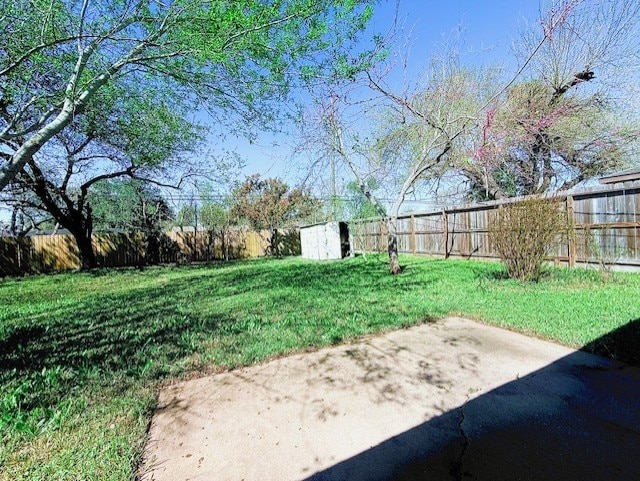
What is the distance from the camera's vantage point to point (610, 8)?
24.6 feet

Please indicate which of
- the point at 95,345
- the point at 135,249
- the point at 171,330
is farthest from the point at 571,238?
the point at 135,249

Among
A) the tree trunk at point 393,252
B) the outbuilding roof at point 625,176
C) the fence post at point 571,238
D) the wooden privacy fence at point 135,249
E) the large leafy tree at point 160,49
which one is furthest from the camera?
the wooden privacy fence at point 135,249

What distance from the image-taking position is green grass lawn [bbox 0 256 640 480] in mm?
1898

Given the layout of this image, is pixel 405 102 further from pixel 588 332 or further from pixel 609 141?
pixel 609 141

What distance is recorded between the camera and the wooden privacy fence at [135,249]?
1370 centimetres

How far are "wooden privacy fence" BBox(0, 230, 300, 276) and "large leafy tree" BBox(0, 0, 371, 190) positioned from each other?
1208 centimetres

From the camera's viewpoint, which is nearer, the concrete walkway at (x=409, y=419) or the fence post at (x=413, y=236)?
the concrete walkway at (x=409, y=419)

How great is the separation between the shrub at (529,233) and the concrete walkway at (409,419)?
3259 millimetres

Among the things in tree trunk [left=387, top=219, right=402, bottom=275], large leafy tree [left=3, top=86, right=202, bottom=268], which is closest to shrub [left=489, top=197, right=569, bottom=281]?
tree trunk [left=387, top=219, right=402, bottom=275]

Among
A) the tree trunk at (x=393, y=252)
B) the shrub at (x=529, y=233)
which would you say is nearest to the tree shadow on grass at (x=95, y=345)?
the tree trunk at (x=393, y=252)

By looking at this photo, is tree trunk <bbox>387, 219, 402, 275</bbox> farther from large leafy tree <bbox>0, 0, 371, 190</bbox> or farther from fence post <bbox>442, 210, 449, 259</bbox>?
large leafy tree <bbox>0, 0, 371, 190</bbox>

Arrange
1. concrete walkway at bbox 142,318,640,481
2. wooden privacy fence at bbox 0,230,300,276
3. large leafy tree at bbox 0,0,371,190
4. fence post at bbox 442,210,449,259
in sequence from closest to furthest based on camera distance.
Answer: concrete walkway at bbox 142,318,640,481 < large leafy tree at bbox 0,0,371,190 < fence post at bbox 442,210,449,259 < wooden privacy fence at bbox 0,230,300,276

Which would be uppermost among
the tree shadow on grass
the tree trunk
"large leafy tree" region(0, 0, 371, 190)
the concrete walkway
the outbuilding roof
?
"large leafy tree" region(0, 0, 371, 190)

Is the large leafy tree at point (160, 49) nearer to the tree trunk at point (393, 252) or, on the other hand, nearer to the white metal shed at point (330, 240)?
the tree trunk at point (393, 252)
